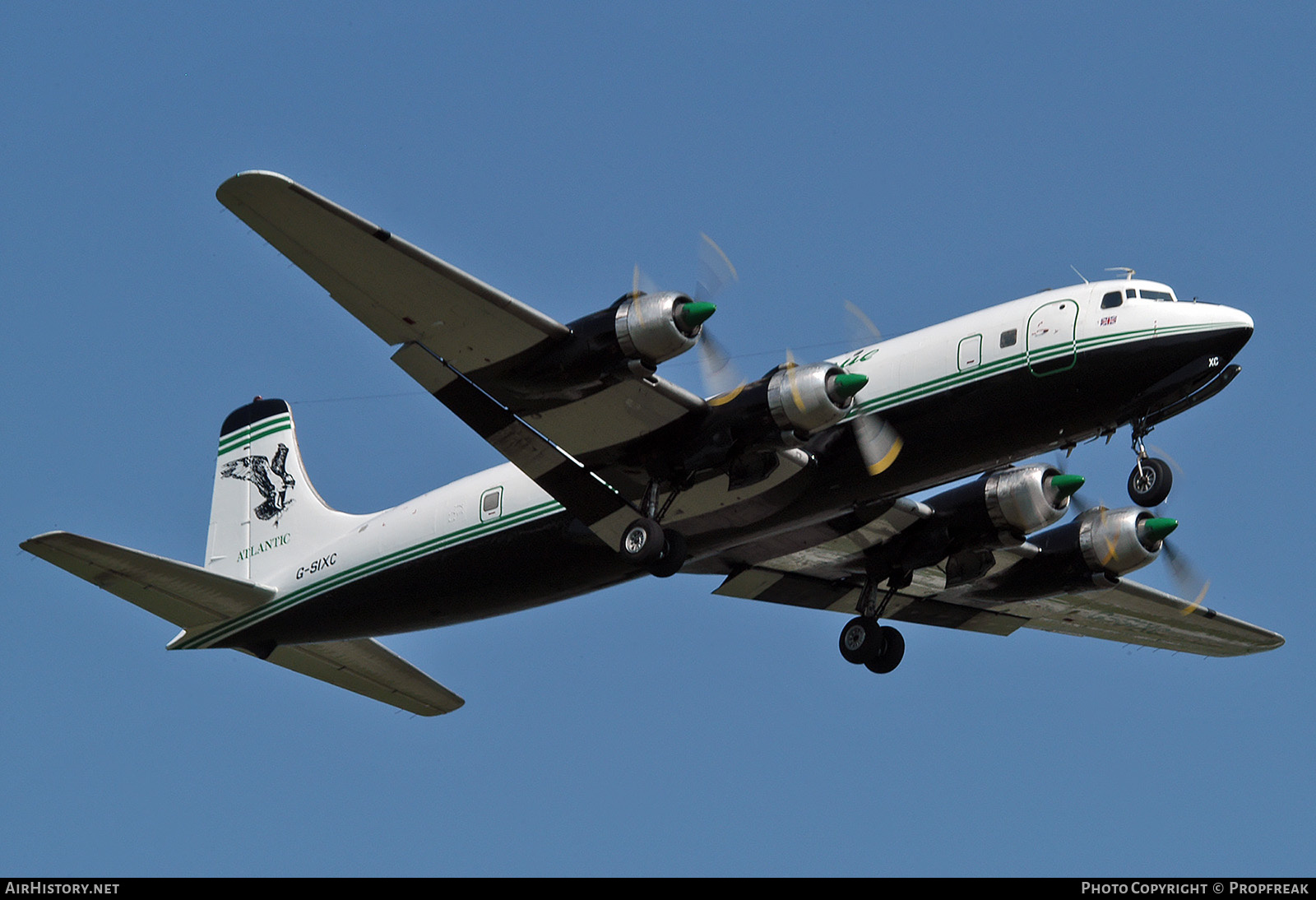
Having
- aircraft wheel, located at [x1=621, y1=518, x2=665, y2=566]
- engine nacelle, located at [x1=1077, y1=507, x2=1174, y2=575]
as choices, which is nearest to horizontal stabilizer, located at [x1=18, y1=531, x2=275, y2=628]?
aircraft wheel, located at [x1=621, y1=518, x2=665, y2=566]

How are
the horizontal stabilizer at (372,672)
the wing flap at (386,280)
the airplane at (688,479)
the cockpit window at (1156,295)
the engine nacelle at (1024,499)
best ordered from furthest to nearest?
1. the horizontal stabilizer at (372,672)
2. the engine nacelle at (1024,499)
3. the cockpit window at (1156,295)
4. the airplane at (688,479)
5. the wing flap at (386,280)

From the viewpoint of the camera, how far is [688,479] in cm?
2322

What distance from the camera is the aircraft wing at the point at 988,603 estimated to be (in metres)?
26.9

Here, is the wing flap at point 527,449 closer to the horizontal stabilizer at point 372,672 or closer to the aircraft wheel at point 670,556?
the aircraft wheel at point 670,556

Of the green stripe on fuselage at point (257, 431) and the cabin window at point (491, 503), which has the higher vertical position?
the green stripe on fuselage at point (257, 431)

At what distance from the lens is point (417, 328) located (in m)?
22.4

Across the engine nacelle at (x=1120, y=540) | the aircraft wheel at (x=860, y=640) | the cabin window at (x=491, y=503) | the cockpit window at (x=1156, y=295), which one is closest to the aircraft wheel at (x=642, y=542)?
the cabin window at (x=491, y=503)

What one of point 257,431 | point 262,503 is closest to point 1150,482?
point 262,503

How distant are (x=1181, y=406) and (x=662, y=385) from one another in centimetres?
740

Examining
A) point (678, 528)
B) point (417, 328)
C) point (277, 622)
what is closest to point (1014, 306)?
point (678, 528)

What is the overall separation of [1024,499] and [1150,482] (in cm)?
360

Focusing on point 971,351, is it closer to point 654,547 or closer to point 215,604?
point 654,547

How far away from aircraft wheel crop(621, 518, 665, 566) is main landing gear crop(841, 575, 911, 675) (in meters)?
5.39

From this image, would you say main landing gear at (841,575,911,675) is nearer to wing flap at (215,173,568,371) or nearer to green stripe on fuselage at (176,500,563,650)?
green stripe on fuselage at (176,500,563,650)
